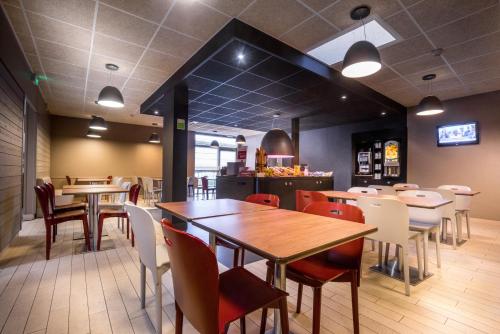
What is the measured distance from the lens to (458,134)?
220 inches

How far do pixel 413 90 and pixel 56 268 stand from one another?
6983mm

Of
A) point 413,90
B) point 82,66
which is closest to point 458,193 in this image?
point 413,90

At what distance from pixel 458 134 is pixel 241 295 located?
6894mm

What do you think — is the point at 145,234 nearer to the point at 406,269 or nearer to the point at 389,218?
the point at 389,218

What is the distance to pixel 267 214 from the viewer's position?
1.79m

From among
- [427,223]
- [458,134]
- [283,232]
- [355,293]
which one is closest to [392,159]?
[458,134]

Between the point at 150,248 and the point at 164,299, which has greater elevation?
the point at 150,248

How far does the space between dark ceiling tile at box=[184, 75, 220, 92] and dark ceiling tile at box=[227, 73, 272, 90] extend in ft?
1.20

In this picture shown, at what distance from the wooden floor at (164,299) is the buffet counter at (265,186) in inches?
80.4

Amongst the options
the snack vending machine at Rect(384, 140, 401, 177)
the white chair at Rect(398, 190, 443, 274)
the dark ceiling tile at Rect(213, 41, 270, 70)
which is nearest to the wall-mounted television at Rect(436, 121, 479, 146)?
the snack vending machine at Rect(384, 140, 401, 177)

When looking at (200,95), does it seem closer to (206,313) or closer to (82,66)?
(82,66)

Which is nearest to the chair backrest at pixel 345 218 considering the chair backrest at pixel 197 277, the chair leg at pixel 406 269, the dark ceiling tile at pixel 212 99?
the chair leg at pixel 406 269

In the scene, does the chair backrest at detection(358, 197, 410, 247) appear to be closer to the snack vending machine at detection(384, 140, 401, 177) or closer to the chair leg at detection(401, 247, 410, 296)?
the chair leg at detection(401, 247, 410, 296)

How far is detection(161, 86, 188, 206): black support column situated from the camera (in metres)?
4.30
